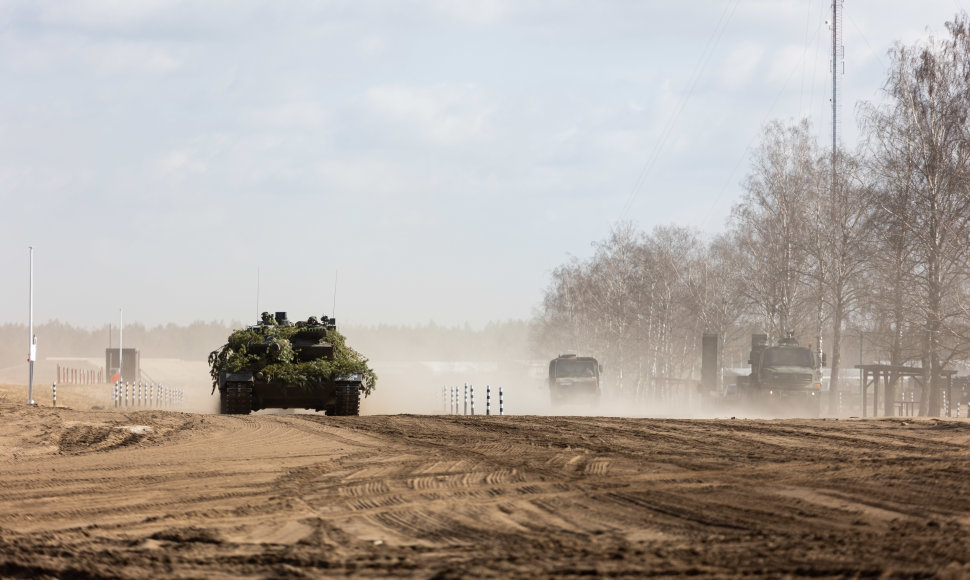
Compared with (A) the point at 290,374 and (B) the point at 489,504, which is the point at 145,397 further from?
(B) the point at 489,504

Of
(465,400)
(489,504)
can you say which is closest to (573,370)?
(465,400)

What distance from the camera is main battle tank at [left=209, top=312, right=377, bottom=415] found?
884 inches

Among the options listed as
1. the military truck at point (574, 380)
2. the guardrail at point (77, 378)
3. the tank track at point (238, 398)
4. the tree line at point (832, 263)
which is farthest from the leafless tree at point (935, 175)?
the guardrail at point (77, 378)

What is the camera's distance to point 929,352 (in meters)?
32.4

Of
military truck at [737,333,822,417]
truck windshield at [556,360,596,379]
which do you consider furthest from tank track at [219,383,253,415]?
truck windshield at [556,360,596,379]

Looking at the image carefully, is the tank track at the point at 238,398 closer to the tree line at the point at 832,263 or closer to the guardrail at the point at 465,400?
the guardrail at the point at 465,400

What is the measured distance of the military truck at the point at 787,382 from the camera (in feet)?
103

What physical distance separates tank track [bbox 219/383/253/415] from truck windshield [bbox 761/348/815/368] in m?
16.7

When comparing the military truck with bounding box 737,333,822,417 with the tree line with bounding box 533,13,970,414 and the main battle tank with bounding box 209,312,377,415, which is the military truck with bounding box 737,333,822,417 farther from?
the main battle tank with bounding box 209,312,377,415

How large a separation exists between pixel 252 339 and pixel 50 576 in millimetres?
17152

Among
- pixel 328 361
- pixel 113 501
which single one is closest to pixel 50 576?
pixel 113 501

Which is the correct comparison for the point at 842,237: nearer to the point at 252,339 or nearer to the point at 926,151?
the point at 926,151

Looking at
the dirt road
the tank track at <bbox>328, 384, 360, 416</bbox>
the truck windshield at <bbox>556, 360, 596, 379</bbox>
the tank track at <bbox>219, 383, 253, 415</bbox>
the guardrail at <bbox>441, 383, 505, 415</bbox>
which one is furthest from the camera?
the truck windshield at <bbox>556, 360, 596, 379</bbox>

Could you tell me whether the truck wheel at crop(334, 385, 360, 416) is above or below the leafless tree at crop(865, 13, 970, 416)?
below
